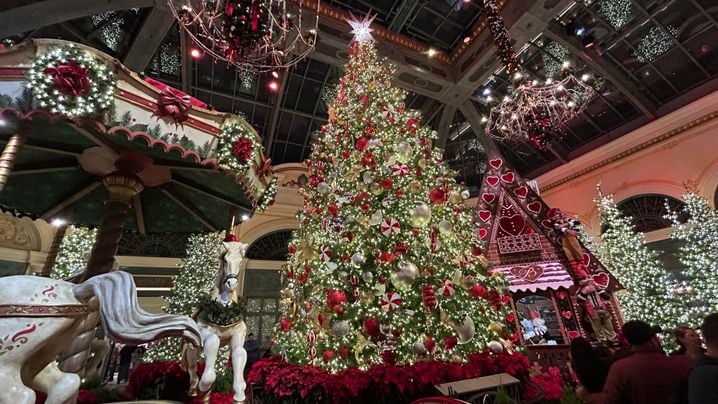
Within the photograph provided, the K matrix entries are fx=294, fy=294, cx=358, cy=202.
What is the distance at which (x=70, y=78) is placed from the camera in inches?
94.4

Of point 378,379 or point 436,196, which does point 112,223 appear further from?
point 436,196

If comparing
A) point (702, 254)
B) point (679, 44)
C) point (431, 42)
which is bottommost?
point (702, 254)

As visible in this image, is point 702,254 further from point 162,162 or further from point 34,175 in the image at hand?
point 34,175

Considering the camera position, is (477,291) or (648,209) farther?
(648,209)

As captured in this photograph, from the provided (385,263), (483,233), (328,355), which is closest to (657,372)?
(385,263)

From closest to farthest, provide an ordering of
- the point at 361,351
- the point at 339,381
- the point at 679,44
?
the point at 339,381 → the point at 361,351 → the point at 679,44

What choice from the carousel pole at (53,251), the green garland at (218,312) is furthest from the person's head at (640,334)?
the carousel pole at (53,251)

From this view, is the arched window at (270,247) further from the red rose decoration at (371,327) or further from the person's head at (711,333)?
the person's head at (711,333)

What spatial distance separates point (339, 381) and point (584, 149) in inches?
581

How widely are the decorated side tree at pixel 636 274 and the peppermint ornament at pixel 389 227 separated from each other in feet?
29.7

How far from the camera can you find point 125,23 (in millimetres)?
8266

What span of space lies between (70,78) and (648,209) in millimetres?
15364

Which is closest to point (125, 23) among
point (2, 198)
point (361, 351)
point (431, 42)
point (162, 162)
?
point (2, 198)

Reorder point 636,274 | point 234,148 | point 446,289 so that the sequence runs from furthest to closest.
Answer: point 636,274 < point 446,289 < point 234,148
